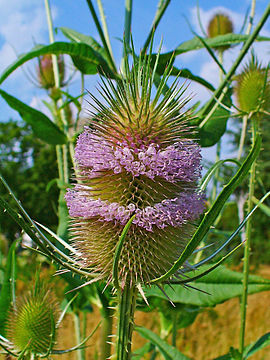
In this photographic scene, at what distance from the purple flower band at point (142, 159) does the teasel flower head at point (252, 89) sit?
42.6 inches

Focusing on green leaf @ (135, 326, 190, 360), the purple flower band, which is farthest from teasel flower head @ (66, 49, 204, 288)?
green leaf @ (135, 326, 190, 360)

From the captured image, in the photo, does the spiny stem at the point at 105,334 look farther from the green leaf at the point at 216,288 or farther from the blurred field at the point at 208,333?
the blurred field at the point at 208,333

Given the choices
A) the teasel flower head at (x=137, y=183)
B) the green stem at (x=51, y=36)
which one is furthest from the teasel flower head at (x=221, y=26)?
the teasel flower head at (x=137, y=183)

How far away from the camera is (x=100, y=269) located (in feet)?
3.53

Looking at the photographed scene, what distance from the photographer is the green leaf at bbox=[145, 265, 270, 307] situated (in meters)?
1.68

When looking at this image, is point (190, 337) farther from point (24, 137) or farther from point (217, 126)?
point (24, 137)

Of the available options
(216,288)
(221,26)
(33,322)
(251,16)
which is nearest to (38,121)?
(33,322)

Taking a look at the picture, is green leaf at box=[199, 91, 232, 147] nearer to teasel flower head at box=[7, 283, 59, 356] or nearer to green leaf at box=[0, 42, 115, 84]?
green leaf at box=[0, 42, 115, 84]

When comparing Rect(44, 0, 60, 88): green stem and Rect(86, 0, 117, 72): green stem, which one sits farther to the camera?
Rect(44, 0, 60, 88): green stem

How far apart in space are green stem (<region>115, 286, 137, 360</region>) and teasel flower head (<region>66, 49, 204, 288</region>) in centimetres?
4

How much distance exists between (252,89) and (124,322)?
1.70 m

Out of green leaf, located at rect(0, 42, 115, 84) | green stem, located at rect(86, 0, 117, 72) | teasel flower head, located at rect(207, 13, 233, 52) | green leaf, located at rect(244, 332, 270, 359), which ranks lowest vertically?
green leaf, located at rect(244, 332, 270, 359)

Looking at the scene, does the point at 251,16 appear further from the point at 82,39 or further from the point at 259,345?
the point at 259,345

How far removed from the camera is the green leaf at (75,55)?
1.59 meters
